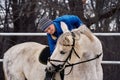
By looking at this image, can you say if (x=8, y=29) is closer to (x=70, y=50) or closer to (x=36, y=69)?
(x=36, y=69)

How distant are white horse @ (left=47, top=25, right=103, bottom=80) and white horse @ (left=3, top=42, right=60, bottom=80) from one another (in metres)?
1.08

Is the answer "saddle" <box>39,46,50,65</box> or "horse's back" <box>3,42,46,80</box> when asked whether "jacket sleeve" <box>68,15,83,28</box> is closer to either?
"saddle" <box>39,46,50,65</box>

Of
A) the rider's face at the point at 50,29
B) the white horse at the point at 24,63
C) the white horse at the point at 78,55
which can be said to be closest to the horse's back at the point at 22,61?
the white horse at the point at 24,63

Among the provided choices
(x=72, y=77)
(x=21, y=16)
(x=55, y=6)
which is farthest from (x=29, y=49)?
(x=21, y=16)

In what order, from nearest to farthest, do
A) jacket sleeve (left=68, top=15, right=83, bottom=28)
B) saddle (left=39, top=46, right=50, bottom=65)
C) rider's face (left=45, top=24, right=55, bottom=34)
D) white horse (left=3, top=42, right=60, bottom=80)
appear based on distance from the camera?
rider's face (left=45, top=24, right=55, bottom=34)
jacket sleeve (left=68, top=15, right=83, bottom=28)
saddle (left=39, top=46, right=50, bottom=65)
white horse (left=3, top=42, right=60, bottom=80)

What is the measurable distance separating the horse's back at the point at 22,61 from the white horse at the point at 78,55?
1.19m

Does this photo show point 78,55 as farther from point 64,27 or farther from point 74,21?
point 74,21

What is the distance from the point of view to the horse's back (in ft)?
18.7

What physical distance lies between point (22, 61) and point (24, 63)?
8 centimetres

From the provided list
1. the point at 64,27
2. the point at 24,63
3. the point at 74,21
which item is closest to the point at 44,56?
the point at 24,63

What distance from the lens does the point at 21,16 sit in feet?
33.6

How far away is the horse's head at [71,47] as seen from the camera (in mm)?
4336

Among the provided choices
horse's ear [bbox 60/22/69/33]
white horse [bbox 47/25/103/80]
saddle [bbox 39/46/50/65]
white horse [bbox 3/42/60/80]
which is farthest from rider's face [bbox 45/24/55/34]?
white horse [bbox 3/42/60/80]

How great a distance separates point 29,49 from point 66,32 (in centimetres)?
166
